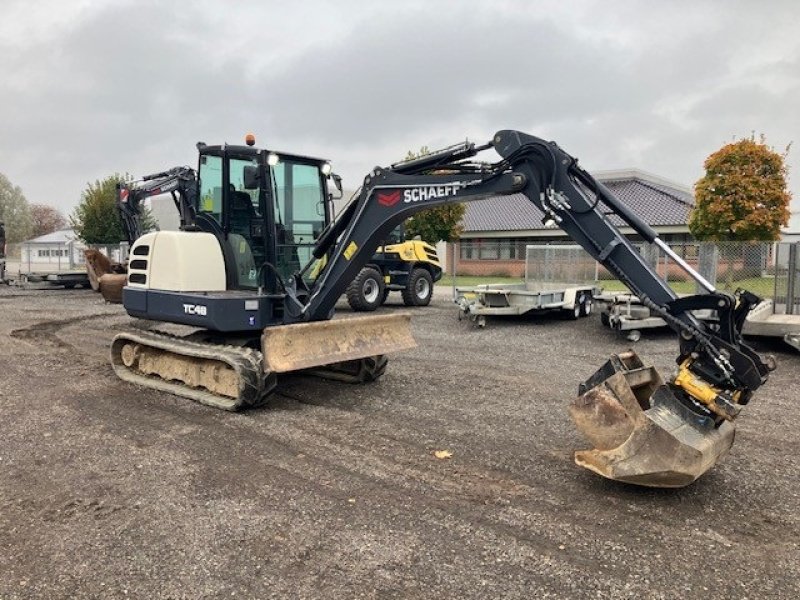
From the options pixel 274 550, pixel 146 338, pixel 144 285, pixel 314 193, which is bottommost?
pixel 274 550

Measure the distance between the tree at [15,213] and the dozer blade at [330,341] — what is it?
76578mm

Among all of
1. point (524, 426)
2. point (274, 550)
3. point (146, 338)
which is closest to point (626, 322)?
point (524, 426)

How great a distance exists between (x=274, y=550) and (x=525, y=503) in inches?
65.8

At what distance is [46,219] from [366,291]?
3228 inches

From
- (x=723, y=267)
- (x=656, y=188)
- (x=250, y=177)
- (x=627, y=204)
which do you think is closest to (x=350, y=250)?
(x=250, y=177)

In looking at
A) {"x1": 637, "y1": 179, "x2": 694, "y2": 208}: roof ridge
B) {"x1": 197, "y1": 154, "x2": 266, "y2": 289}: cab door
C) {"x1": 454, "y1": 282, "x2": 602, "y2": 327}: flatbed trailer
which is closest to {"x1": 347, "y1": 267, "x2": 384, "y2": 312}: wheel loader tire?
{"x1": 454, "y1": 282, "x2": 602, "y2": 327}: flatbed trailer

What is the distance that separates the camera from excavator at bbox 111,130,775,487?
14.2 ft

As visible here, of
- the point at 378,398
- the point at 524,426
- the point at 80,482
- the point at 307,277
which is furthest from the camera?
the point at 307,277

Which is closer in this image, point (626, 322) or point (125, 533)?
point (125, 533)

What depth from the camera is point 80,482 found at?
4672 millimetres

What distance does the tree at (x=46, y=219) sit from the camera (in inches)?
3246

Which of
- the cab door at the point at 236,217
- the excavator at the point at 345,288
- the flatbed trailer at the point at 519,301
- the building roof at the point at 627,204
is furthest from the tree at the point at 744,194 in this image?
the cab door at the point at 236,217

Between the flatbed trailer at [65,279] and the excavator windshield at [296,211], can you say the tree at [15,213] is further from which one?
the excavator windshield at [296,211]

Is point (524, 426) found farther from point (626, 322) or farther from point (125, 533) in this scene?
point (626, 322)
